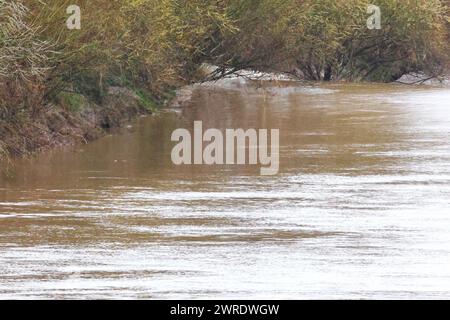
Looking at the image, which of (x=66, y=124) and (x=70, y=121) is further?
(x=70, y=121)

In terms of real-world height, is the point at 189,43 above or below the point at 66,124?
above

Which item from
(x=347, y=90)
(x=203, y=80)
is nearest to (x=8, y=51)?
(x=203, y=80)

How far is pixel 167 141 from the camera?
28.0m

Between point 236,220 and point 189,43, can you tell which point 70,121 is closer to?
point 189,43

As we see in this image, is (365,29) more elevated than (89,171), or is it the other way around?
(365,29)

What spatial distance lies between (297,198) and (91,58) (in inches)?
339

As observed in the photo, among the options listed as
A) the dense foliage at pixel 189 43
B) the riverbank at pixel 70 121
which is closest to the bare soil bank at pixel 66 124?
the riverbank at pixel 70 121

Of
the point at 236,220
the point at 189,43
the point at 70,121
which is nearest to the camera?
the point at 236,220

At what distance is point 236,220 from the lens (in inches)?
682

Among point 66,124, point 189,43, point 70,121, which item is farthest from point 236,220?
point 189,43

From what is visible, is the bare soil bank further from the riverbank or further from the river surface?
the river surface

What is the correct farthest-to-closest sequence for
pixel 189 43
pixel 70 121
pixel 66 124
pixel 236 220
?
pixel 189 43, pixel 70 121, pixel 66 124, pixel 236 220

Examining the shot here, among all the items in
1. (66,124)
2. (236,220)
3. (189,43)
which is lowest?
(236,220)
